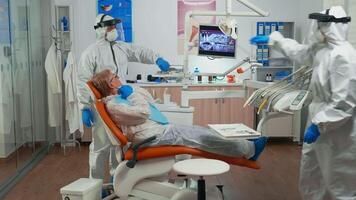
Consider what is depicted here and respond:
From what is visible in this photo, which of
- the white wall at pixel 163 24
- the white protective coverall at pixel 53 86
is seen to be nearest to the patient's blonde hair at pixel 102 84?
the white protective coverall at pixel 53 86

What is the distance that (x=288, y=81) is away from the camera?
10.2ft

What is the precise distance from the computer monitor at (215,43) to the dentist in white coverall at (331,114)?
2.32 feet

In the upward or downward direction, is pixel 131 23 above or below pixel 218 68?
above

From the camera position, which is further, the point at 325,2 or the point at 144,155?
the point at 325,2

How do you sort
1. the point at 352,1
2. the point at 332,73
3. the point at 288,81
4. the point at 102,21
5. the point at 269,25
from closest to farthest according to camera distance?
the point at 332,73, the point at 288,81, the point at 102,21, the point at 352,1, the point at 269,25

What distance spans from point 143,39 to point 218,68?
45.6 inches

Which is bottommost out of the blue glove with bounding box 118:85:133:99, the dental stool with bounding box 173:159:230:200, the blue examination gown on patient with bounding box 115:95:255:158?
the dental stool with bounding box 173:159:230:200

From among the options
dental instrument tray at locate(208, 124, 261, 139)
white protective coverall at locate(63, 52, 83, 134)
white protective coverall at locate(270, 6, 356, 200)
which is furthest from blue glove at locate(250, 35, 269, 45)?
white protective coverall at locate(63, 52, 83, 134)

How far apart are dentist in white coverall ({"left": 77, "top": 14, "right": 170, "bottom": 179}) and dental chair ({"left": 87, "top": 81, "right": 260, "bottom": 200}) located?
631mm

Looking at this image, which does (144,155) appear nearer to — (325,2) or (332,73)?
(332,73)

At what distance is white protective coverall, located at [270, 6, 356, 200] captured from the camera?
2.49m

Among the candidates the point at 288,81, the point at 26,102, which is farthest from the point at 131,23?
the point at 288,81

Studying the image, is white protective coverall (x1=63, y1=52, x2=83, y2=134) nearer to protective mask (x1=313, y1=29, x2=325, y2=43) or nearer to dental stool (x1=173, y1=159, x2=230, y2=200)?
dental stool (x1=173, y1=159, x2=230, y2=200)

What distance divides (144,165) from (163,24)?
10.4ft
